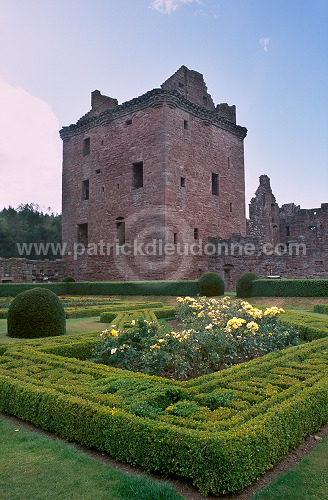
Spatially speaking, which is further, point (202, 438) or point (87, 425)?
point (87, 425)

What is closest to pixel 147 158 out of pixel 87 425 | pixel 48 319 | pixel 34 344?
pixel 48 319

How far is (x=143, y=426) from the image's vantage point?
10.9 ft

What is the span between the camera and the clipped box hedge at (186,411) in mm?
3018

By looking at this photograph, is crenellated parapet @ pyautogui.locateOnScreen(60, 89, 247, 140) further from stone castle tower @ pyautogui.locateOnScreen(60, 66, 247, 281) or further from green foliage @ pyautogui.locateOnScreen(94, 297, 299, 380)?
green foliage @ pyautogui.locateOnScreen(94, 297, 299, 380)

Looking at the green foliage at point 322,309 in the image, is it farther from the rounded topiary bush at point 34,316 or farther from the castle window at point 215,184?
the castle window at point 215,184

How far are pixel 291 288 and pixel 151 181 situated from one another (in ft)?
A: 31.9

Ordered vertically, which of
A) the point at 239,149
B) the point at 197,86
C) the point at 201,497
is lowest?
the point at 201,497

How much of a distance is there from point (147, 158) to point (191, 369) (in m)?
18.1

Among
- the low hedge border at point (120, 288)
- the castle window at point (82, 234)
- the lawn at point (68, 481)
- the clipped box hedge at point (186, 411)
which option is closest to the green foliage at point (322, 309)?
the low hedge border at point (120, 288)

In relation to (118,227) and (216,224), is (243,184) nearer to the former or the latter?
(216,224)

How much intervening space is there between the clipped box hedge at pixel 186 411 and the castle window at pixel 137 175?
19070mm

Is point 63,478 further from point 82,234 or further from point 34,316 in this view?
point 82,234

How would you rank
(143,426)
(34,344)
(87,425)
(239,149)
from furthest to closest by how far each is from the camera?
1. (239,149)
2. (34,344)
3. (87,425)
4. (143,426)

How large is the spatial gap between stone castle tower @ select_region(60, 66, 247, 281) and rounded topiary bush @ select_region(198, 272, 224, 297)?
4.05 meters
